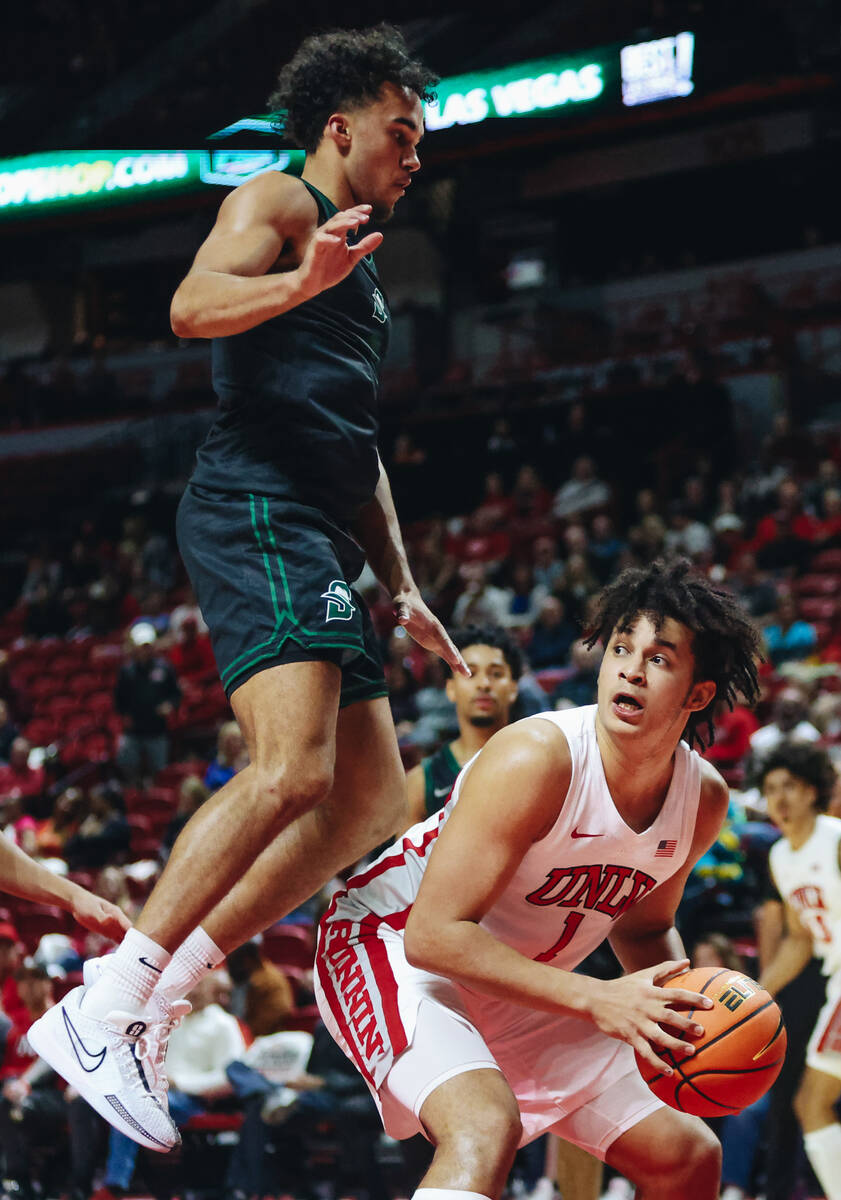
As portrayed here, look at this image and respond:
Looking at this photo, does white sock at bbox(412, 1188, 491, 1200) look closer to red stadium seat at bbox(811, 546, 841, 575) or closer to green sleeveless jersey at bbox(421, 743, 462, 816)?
green sleeveless jersey at bbox(421, 743, 462, 816)

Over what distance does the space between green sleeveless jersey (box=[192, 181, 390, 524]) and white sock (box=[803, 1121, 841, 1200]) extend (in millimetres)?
3492

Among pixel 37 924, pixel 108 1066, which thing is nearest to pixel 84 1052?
pixel 108 1066

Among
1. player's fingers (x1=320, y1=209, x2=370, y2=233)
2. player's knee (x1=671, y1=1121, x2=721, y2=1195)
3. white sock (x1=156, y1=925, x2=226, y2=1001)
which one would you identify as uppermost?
player's fingers (x1=320, y1=209, x2=370, y2=233)

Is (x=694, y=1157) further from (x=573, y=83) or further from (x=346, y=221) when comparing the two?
(x=573, y=83)

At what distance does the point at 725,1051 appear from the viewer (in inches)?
106

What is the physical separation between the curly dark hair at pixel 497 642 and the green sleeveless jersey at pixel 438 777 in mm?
455

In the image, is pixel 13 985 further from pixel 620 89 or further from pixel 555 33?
pixel 555 33

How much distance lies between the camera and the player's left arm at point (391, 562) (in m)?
3.56

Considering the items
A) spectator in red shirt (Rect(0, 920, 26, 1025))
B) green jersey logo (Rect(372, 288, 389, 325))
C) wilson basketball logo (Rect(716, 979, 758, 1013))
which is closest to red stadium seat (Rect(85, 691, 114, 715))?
spectator in red shirt (Rect(0, 920, 26, 1025))

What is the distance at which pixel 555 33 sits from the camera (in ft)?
54.7

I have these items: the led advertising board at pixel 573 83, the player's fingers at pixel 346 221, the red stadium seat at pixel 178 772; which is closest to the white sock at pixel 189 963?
the player's fingers at pixel 346 221

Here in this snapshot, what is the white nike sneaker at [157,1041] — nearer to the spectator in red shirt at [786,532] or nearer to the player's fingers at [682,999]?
the player's fingers at [682,999]

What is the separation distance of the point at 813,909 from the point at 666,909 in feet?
8.63

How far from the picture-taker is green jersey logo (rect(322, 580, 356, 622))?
118 inches
